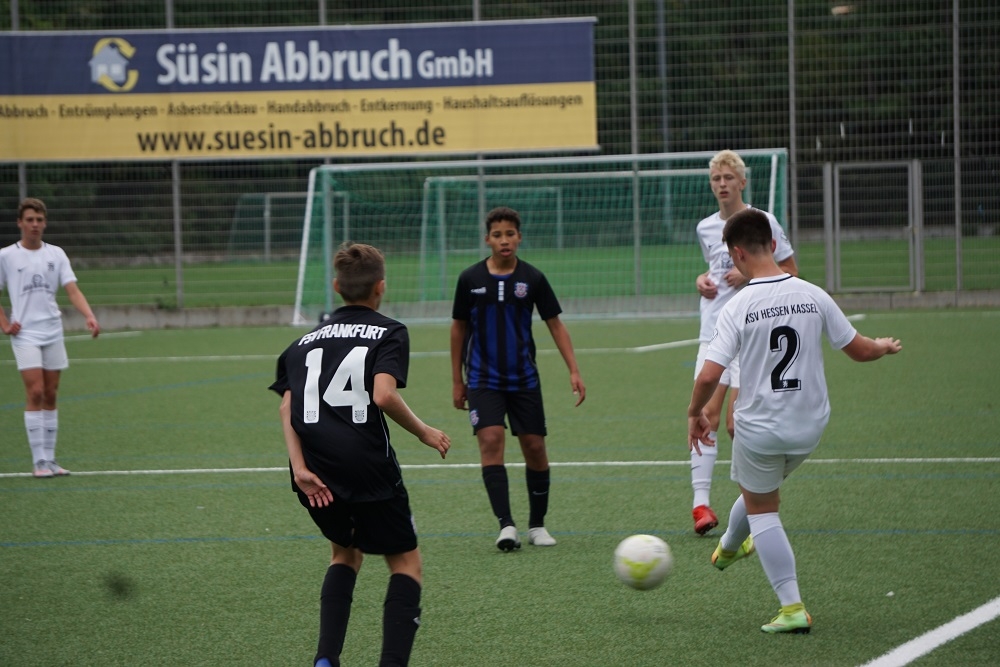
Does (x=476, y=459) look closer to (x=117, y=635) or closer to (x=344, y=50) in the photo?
(x=117, y=635)

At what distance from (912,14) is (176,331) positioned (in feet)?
46.0

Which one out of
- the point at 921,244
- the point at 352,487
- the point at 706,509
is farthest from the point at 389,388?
the point at 921,244

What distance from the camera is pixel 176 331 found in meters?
21.2

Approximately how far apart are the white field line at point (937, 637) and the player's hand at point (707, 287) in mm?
2347

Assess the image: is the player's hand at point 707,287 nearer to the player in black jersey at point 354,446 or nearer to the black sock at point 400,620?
the player in black jersey at point 354,446

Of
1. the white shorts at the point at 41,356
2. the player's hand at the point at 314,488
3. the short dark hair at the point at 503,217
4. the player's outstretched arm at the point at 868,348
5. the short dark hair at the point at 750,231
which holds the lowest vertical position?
the player's hand at the point at 314,488

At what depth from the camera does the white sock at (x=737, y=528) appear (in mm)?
5145

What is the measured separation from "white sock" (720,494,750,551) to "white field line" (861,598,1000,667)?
33.0 inches

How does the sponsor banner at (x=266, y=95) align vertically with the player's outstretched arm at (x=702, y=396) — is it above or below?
above

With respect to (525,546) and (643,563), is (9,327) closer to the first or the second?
(525,546)

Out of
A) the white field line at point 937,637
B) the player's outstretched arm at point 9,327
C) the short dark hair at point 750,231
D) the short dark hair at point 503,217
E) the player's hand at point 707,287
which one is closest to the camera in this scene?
the white field line at point 937,637

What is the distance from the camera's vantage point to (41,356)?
8.88m

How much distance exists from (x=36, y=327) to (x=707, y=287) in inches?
198

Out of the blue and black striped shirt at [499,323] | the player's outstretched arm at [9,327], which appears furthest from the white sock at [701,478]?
the player's outstretched arm at [9,327]
